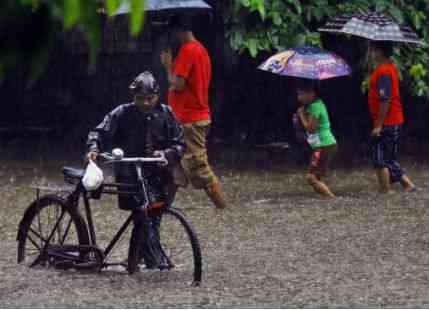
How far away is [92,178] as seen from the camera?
684 cm

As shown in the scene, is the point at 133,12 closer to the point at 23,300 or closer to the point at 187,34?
the point at 23,300

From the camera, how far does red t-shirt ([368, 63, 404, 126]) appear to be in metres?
11.3

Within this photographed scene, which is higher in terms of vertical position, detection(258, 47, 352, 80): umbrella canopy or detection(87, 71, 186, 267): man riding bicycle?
detection(258, 47, 352, 80): umbrella canopy

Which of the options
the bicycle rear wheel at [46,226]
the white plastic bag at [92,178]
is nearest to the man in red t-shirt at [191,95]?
the bicycle rear wheel at [46,226]

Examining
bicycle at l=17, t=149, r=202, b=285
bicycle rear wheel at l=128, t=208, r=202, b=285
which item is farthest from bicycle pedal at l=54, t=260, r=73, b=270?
bicycle rear wheel at l=128, t=208, r=202, b=285

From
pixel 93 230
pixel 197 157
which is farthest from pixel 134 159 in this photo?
pixel 197 157

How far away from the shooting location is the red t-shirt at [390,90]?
11.3 m

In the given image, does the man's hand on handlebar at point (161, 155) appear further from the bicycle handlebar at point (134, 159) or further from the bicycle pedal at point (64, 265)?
the bicycle pedal at point (64, 265)

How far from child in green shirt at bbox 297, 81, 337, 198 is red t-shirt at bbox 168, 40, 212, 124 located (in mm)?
1440

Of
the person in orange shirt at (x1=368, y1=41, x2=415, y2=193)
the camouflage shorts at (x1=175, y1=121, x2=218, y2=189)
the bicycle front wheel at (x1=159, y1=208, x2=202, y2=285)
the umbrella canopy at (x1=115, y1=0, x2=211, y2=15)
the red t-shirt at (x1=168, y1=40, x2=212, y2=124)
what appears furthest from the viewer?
the person in orange shirt at (x1=368, y1=41, x2=415, y2=193)

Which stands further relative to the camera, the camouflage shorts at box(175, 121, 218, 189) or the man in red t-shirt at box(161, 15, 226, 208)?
the camouflage shorts at box(175, 121, 218, 189)

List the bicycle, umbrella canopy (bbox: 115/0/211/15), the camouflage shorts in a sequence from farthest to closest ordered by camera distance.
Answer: umbrella canopy (bbox: 115/0/211/15)
the camouflage shorts
the bicycle

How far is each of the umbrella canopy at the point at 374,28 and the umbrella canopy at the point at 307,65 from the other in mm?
348

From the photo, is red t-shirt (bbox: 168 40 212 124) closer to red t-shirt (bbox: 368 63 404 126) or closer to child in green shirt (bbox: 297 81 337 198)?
child in green shirt (bbox: 297 81 337 198)
